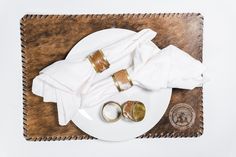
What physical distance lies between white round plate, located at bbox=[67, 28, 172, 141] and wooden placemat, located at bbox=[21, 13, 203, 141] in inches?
2.0

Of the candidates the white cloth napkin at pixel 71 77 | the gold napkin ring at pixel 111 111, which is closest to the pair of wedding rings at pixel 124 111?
the gold napkin ring at pixel 111 111

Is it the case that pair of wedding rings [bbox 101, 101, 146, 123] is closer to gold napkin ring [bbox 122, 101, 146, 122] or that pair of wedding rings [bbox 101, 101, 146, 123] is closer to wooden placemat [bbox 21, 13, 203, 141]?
gold napkin ring [bbox 122, 101, 146, 122]

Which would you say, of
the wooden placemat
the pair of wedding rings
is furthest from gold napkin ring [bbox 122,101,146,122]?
the wooden placemat

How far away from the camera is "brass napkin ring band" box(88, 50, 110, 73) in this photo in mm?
1376

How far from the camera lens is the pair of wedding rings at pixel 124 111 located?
1389 millimetres

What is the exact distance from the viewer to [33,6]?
1.46 metres

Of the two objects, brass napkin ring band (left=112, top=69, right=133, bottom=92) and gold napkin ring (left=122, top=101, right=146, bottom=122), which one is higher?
brass napkin ring band (left=112, top=69, right=133, bottom=92)

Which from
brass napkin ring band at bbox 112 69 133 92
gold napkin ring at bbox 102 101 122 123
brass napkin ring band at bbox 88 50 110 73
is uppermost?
brass napkin ring band at bbox 88 50 110 73

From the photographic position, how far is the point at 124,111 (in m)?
1.41

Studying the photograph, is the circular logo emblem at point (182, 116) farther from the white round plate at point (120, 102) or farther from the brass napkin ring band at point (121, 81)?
the brass napkin ring band at point (121, 81)

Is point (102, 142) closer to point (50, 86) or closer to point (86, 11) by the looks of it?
point (50, 86)

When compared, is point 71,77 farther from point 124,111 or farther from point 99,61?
point 124,111

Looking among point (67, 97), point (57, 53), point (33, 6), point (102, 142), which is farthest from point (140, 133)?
point (33, 6)

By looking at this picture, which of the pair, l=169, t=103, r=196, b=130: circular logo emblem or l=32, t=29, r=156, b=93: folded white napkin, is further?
l=169, t=103, r=196, b=130: circular logo emblem
